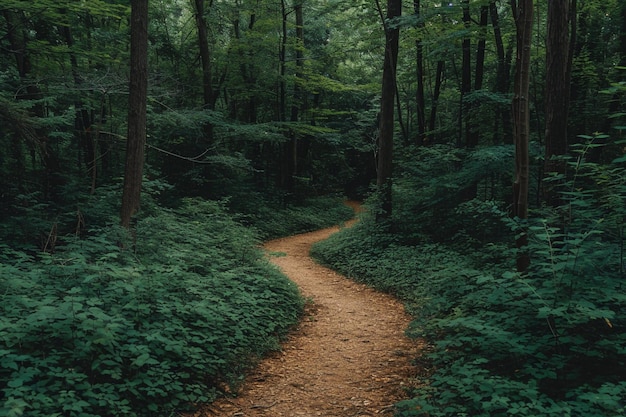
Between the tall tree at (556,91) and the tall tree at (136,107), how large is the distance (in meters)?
7.45

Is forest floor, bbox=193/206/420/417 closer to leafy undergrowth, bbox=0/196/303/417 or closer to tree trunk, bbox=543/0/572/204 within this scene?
leafy undergrowth, bbox=0/196/303/417

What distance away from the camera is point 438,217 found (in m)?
11.4

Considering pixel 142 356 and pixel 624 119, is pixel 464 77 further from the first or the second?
pixel 142 356

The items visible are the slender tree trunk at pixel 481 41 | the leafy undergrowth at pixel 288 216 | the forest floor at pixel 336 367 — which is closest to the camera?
the forest floor at pixel 336 367

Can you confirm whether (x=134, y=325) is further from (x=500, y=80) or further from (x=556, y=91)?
(x=500, y=80)

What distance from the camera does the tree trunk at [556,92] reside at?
250 inches

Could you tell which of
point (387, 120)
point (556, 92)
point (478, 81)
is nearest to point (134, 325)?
point (556, 92)

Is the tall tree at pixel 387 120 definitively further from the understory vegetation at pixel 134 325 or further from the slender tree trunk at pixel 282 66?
the slender tree trunk at pixel 282 66

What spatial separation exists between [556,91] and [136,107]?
7785 mm

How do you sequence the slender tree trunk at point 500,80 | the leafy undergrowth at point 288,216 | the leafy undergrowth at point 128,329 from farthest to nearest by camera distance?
the leafy undergrowth at point 288,216, the slender tree trunk at point 500,80, the leafy undergrowth at point 128,329

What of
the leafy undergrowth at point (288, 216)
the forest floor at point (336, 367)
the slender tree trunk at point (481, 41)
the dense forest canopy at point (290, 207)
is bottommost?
the forest floor at point (336, 367)

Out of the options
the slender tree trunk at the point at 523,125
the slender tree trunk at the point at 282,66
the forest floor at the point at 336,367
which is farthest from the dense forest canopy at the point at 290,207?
the forest floor at the point at 336,367

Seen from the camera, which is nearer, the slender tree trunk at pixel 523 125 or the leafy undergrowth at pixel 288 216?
the slender tree trunk at pixel 523 125

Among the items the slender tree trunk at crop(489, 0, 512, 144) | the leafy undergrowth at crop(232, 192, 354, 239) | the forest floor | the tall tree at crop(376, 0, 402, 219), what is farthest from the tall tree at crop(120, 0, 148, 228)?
the slender tree trunk at crop(489, 0, 512, 144)
